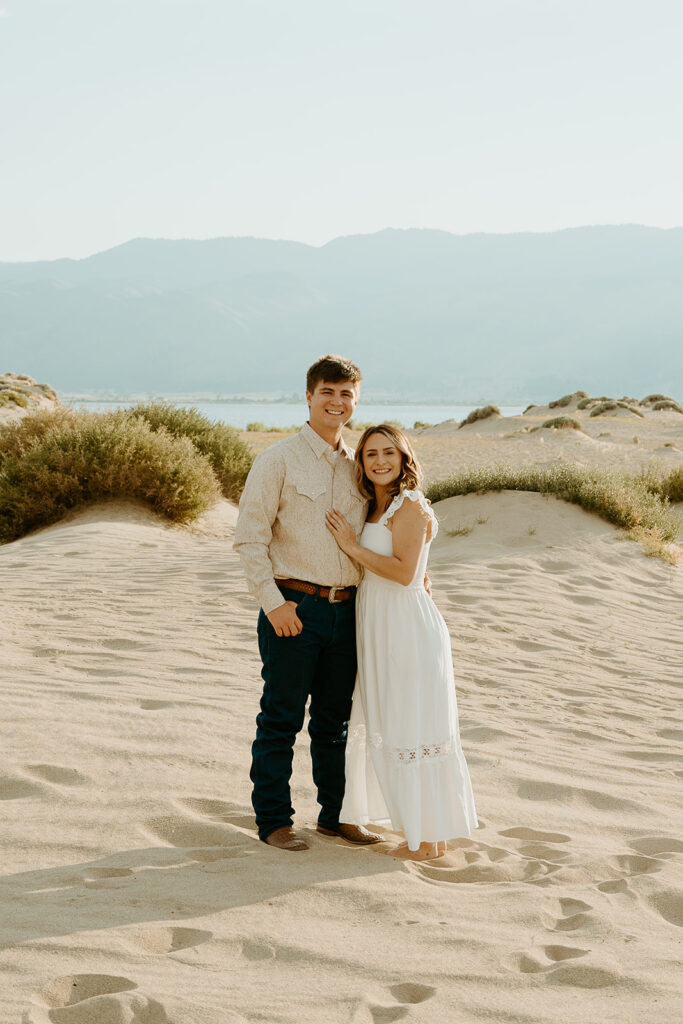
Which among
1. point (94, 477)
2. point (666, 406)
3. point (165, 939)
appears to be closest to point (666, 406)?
point (666, 406)

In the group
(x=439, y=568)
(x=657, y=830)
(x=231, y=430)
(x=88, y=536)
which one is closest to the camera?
(x=657, y=830)

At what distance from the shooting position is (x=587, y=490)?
1267 centimetres

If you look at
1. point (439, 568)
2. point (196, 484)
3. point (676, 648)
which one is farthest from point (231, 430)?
point (676, 648)

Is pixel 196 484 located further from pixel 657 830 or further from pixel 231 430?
pixel 657 830

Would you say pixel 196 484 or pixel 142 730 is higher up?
pixel 196 484

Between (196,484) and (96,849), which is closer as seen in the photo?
(96,849)

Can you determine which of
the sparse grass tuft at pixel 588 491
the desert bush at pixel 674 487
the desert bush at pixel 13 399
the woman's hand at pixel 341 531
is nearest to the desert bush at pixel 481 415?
the desert bush at pixel 13 399

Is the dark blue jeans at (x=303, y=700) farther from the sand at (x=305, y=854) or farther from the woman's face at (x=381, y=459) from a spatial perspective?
the woman's face at (x=381, y=459)

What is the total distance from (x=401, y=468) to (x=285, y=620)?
0.79m

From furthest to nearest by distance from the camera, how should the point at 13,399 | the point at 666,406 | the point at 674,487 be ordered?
the point at 666,406, the point at 13,399, the point at 674,487

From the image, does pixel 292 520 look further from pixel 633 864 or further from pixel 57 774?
pixel 633 864

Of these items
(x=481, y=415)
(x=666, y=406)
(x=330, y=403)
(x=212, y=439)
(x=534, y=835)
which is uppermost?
(x=666, y=406)

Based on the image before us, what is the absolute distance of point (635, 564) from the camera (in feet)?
37.2

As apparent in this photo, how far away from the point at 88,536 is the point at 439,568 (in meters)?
3.99
